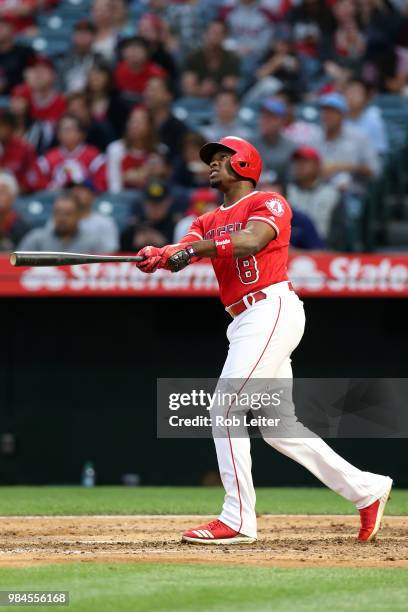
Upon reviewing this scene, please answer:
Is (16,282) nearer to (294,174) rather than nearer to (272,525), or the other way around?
(294,174)

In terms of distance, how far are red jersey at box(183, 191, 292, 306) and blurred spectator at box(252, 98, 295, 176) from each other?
18.5 feet

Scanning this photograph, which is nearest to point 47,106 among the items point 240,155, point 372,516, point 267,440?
point 240,155

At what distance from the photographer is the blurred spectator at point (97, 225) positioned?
32.4 feet

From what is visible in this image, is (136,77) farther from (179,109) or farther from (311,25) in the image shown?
(311,25)

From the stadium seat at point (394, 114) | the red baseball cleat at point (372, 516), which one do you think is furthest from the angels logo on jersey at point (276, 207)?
the stadium seat at point (394, 114)

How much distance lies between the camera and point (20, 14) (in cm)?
1345

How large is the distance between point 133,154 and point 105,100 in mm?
1023

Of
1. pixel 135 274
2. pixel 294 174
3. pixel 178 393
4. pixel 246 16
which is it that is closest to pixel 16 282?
pixel 135 274

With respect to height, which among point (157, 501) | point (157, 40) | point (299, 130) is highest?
point (157, 40)

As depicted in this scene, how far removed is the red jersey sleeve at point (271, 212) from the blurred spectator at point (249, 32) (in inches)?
295

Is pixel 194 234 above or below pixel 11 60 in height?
below

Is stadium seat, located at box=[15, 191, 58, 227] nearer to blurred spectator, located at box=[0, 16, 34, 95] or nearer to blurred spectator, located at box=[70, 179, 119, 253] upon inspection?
blurred spectator, located at box=[70, 179, 119, 253]

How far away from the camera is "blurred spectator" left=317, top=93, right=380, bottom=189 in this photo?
36.1 ft

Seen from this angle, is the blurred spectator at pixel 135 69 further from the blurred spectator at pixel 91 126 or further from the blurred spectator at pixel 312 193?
the blurred spectator at pixel 312 193
